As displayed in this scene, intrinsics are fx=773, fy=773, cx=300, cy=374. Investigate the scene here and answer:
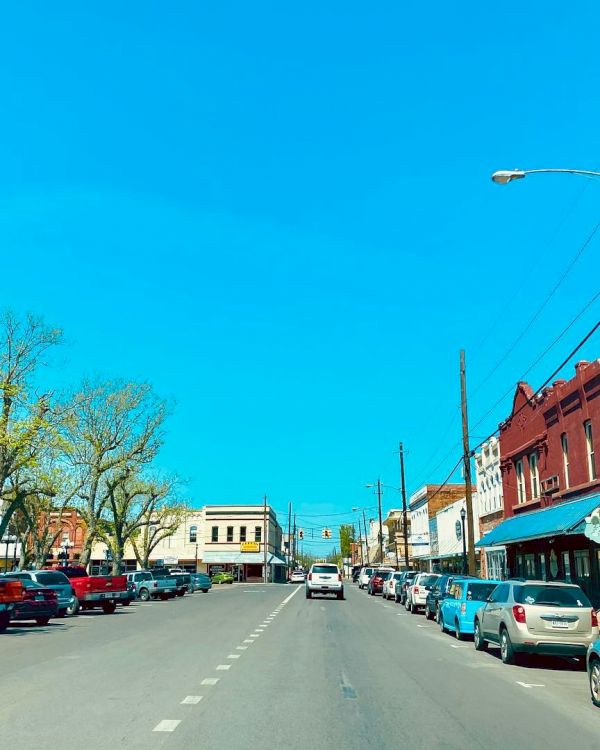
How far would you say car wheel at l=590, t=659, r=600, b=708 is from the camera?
33.4 ft

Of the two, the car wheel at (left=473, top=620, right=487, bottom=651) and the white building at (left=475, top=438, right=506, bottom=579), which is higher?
the white building at (left=475, top=438, right=506, bottom=579)

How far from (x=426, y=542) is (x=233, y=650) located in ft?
167

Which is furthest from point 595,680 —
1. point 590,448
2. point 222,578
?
point 222,578

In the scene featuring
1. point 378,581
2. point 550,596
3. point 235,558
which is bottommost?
point 378,581

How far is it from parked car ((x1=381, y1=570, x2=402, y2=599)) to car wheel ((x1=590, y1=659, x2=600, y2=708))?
3360 centimetres

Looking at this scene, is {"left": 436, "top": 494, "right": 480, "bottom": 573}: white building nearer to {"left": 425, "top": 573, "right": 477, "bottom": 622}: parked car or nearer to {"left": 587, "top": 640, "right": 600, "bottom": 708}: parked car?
{"left": 425, "top": 573, "right": 477, "bottom": 622}: parked car

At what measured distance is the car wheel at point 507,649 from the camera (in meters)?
14.6

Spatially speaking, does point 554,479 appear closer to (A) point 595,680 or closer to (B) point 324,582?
(B) point 324,582

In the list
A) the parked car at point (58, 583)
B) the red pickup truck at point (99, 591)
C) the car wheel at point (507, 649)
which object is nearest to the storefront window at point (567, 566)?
the car wheel at point (507, 649)

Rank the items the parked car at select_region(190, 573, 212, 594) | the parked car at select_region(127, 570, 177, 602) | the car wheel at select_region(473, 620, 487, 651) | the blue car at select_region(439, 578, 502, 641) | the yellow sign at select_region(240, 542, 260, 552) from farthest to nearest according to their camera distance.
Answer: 1. the yellow sign at select_region(240, 542, 260, 552)
2. the parked car at select_region(190, 573, 212, 594)
3. the parked car at select_region(127, 570, 177, 602)
4. the blue car at select_region(439, 578, 502, 641)
5. the car wheel at select_region(473, 620, 487, 651)

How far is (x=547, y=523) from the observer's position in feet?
86.2

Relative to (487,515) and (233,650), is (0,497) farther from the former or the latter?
(487,515)

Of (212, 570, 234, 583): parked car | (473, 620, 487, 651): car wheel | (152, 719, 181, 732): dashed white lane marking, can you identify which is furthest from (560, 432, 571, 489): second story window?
(212, 570, 234, 583): parked car

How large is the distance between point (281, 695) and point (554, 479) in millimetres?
22634
